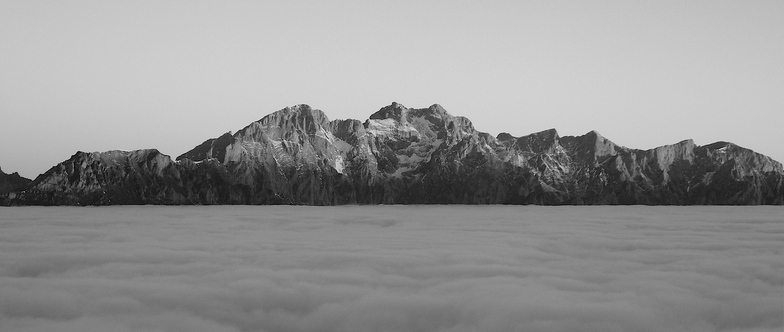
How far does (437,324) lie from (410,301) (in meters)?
1.20

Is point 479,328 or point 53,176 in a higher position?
point 53,176

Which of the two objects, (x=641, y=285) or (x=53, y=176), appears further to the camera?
(x=53, y=176)

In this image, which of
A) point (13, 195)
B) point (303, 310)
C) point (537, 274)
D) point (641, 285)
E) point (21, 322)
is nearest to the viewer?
point (21, 322)

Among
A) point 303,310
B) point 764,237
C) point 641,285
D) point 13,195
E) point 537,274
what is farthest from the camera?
point 13,195

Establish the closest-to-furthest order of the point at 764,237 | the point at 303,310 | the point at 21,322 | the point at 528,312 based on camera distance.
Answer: the point at 21,322, the point at 528,312, the point at 303,310, the point at 764,237

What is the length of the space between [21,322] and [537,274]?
11.4m

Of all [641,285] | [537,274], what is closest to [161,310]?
[537,274]

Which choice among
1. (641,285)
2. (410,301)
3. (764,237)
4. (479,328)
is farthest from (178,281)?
(764,237)

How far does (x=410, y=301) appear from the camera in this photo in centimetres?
1141

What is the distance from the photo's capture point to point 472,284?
43.4ft

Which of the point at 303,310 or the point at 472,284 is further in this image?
the point at 472,284

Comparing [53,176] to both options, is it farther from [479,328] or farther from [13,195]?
[479,328]

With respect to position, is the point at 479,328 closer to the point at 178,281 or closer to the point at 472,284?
the point at 472,284

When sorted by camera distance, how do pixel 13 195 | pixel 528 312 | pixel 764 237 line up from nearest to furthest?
pixel 528 312
pixel 764 237
pixel 13 195
